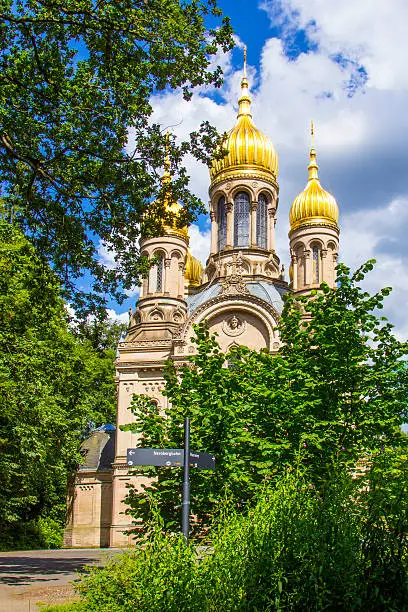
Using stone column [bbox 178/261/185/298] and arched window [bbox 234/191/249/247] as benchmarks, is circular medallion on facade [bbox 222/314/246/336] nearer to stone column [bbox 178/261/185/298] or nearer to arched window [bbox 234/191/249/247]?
stone column [bbox 178/261/185/298]

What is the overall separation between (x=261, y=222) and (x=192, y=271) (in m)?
7.70

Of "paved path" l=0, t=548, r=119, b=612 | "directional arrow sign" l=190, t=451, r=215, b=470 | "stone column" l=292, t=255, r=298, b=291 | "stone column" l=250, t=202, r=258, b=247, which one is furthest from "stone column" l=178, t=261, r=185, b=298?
"directional arrow sign" l=190, t=451, r=215, b=470

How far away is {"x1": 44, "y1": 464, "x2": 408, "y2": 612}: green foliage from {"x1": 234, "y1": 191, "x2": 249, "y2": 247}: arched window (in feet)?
113

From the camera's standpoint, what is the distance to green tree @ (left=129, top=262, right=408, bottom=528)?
1554cm

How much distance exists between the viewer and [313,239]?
137ft

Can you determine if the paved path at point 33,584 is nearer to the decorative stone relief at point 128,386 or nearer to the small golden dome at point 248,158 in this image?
the decorative stone relief at point 128,386

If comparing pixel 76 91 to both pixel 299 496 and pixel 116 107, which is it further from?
pixel 299 496

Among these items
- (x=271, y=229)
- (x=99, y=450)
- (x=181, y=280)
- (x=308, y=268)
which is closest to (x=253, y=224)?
(x=271, y=229)

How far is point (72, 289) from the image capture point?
52.0 ft

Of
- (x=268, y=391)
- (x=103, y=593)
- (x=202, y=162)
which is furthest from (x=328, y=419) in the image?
(x=103, y=593)

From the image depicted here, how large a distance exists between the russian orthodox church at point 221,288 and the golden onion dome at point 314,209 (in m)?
0.06

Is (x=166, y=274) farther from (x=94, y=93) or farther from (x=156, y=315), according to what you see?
(x=94, y=93)

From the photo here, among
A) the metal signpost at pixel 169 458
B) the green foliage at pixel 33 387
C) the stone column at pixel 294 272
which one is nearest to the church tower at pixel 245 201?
the stone column at pixel 294 272

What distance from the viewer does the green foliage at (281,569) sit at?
307 inches
